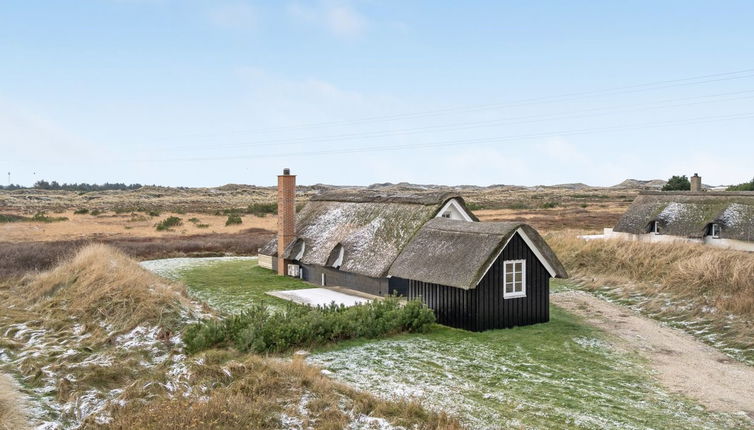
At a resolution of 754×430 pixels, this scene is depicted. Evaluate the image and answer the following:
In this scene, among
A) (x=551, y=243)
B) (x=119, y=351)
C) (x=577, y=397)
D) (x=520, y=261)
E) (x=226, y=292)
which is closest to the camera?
(x=577, y=397)

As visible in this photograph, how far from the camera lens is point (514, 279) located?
19062 mm

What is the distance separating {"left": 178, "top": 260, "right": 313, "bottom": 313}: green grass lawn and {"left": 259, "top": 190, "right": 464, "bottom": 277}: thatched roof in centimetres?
133

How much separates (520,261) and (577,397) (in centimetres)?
700

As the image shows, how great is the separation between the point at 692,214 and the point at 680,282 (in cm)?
1363

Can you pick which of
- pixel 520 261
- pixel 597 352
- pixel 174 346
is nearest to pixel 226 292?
pixel 174 346

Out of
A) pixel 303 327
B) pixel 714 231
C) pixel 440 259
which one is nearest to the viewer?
pixel 303 327

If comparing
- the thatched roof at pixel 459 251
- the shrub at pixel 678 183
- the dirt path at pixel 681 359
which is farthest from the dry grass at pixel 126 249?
the shrub at pixel 678 183

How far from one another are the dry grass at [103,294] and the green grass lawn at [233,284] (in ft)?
5.91

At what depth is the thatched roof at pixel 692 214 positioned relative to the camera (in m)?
33.7

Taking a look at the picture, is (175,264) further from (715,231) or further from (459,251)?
(715,231)

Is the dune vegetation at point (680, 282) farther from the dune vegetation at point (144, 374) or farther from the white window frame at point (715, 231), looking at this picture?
the dune vegetation at point (144, 374)

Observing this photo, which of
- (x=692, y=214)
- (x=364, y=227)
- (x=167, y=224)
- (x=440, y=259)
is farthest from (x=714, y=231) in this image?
(x=167, y=224)

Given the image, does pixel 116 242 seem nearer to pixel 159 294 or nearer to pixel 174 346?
pixel 159 294

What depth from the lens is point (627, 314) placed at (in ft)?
72.4
